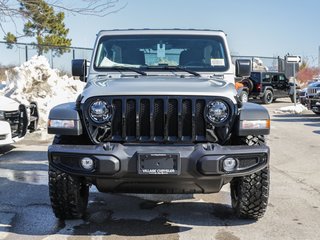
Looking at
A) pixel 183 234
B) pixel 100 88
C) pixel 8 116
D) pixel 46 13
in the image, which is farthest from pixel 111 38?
pixel 46 13

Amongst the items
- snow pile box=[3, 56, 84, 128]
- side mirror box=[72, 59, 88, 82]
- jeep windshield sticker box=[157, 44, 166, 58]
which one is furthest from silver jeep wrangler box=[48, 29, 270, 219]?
snow pile box=[3, 56, 84, 128]

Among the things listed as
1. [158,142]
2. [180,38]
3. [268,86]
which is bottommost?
[268,86]

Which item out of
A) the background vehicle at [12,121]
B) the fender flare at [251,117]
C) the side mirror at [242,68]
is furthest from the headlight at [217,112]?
the background vehicle at [12,121]

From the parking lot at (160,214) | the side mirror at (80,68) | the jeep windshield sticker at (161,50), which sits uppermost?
the jeep windshield sticker at (161,50)

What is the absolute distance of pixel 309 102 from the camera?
18.4 m

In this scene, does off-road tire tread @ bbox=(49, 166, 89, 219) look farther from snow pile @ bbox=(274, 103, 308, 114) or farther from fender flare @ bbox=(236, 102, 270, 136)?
snow pile @ bbox=(274, 103, 308, 114)

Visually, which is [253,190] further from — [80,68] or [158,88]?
[80,68]

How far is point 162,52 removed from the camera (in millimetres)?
5867

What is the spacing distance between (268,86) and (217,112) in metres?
23.0

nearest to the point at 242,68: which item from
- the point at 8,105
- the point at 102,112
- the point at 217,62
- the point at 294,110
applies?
the point at 217,62

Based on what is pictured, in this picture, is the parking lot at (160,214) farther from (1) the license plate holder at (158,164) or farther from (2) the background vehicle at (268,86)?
(2) the background vehicle at (268,86)

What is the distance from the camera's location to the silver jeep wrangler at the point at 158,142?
14.0 feet

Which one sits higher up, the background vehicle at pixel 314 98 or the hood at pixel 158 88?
the hood at pixel 158 88

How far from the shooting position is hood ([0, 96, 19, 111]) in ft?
29.3
